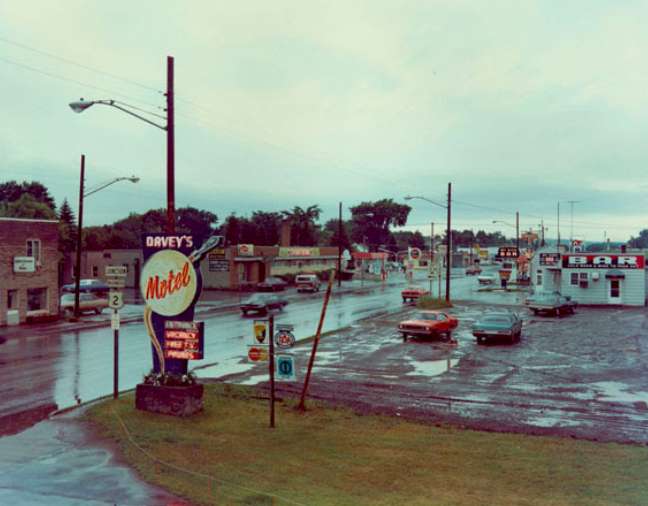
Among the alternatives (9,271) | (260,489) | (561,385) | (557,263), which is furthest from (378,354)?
(557,263)

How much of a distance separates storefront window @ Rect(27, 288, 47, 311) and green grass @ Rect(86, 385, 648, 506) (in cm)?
2601

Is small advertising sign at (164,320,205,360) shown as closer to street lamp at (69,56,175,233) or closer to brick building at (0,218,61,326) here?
street lamp at (69,56,175,233)

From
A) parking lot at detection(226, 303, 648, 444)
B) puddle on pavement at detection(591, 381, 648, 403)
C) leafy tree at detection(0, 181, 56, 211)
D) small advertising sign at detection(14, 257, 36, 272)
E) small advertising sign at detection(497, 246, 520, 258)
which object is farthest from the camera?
leafy tree at detection(0, 181, 56, 211)

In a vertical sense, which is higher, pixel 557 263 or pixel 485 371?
pixel 557 263

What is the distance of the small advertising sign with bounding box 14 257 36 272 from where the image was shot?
3744cm

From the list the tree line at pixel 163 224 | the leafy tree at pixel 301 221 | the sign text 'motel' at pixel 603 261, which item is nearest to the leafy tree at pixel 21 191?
the tree line at pixel 163 224

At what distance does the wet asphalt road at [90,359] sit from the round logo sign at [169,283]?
3.82m

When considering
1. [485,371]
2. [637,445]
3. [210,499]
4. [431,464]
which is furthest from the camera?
[485,371]

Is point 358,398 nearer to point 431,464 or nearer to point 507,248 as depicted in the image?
point 431,464

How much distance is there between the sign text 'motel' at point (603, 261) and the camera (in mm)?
53094

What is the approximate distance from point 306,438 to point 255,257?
198 feet

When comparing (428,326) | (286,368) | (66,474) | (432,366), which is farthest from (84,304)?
(66,474)

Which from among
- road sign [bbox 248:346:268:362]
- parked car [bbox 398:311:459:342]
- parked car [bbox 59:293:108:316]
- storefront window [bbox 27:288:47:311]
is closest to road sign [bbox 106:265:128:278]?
road sign [bbox 248:346:268:362]

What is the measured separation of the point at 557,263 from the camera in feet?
186
